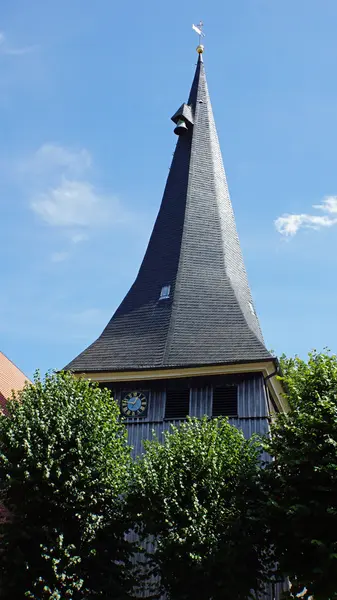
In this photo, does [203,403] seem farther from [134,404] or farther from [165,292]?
[165,292]

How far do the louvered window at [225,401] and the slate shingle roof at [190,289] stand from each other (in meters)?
0.79

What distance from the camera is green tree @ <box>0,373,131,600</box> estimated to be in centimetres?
1528

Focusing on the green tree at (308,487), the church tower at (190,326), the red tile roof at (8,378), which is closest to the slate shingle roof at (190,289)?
the church tower at (190,326)

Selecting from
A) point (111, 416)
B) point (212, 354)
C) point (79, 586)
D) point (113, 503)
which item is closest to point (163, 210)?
point (212, 354)

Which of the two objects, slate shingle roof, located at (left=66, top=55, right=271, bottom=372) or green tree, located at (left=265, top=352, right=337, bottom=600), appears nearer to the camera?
green tree, located at (left=265, top=352, right=337, bottom=600)

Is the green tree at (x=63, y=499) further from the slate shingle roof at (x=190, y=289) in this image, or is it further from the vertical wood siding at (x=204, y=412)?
the slate shingle roof at (x=190, y=289)

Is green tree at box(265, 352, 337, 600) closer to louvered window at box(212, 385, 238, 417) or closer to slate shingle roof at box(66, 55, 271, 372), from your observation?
louvered window at box(212, 385, 238, 417)

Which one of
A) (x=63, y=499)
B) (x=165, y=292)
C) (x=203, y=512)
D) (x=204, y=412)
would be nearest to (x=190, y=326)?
(x=165, y=292)

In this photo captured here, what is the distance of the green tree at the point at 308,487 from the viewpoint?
1421 centimetres

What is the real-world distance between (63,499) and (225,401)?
5.78 meters

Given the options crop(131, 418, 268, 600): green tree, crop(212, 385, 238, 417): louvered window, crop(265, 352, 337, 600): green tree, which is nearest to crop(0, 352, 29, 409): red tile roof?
crop(212, 385, 238, 417): louvered window

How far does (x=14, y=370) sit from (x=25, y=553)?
47.2ft

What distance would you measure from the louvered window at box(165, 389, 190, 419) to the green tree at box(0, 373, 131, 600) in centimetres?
281

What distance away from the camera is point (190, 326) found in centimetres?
2269
